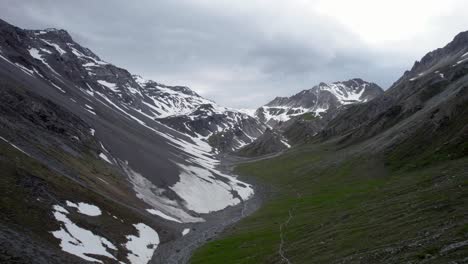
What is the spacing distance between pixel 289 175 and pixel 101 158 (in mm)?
78997

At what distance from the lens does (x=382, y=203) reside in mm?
57656

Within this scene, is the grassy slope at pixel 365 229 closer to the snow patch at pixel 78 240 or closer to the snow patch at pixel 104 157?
the snow patch at pixel 78 240

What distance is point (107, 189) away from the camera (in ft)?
262

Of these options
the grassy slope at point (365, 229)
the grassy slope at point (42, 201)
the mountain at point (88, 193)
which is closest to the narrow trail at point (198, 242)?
the mountain at point (88, 193)

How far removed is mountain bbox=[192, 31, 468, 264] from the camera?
34.3m

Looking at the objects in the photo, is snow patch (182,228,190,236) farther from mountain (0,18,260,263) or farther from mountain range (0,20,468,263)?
mountain range (0,20,468,263)

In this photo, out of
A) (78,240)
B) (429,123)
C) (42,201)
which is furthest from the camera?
(429,123)

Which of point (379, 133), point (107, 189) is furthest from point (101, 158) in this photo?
point (379, 133)

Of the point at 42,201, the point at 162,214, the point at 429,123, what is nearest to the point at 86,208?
the point at 42,201

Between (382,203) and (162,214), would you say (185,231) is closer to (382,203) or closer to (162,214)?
(162,214)

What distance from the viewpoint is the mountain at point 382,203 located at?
113 ft

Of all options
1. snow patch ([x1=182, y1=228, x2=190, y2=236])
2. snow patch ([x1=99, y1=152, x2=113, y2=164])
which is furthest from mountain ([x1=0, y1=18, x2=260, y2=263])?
snow patch ([x1=99, y1=152, x2=113, y2=164])

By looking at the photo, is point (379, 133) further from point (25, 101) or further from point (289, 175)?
point (25, 101)

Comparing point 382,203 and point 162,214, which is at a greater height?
point 382,203
